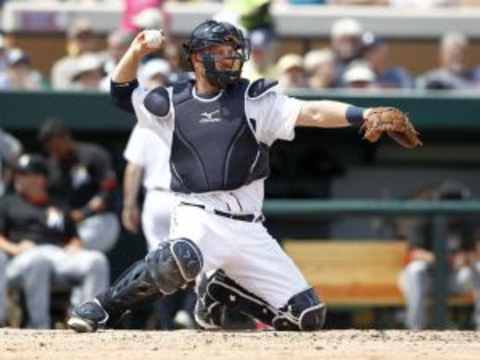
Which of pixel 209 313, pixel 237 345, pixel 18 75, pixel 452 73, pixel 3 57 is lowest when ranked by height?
pixel 209 313

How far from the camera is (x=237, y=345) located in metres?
6.28

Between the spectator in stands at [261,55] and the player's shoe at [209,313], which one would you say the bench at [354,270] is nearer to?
the spectator in stands at [261,55]

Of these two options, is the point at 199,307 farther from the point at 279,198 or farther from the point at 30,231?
the point at 279,198

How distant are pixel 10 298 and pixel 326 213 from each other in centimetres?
214

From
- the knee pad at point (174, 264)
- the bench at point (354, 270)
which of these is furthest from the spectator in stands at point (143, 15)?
the knee pad at point (174, 264)

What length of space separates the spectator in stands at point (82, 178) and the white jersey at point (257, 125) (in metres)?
3.22

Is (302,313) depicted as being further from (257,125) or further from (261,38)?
(261,38)

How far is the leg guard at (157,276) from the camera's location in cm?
653

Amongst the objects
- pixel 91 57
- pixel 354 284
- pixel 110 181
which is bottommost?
pixel 354 284

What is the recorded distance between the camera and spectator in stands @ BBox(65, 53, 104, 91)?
34.9 feet

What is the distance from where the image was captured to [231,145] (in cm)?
675

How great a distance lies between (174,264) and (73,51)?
15.2 ft

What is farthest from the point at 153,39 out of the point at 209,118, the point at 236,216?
the point at 236,216

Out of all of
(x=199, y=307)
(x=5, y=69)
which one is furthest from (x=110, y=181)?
(x=199, y=307)
